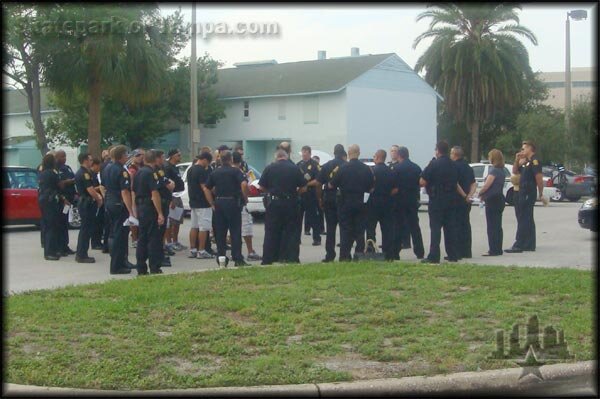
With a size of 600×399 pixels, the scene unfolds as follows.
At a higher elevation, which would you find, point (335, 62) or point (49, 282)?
point (335, 62)

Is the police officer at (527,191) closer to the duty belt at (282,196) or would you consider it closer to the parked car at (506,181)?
the duty belt at (282,196)

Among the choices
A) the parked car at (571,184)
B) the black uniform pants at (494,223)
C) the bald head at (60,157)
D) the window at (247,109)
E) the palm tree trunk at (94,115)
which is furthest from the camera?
the window at (247,109)

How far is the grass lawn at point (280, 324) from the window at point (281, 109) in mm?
32640

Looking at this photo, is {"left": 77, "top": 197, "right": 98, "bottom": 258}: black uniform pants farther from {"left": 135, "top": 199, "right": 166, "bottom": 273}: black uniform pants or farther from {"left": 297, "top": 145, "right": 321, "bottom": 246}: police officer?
{"left": 297, "top": 145, "right": 321, "bottom": 246}: police officer

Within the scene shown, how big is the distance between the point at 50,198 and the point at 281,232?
403 centimetres

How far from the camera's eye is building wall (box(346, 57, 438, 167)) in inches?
1635

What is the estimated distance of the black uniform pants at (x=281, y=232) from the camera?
40.5ft

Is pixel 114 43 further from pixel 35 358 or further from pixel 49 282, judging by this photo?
pixel 35 358

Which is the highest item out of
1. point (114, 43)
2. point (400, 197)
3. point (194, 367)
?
point (114, 43)

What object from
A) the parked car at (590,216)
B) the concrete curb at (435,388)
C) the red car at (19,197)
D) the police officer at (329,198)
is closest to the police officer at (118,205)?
the police officer at (329,198)

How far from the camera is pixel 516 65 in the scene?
42.6 m

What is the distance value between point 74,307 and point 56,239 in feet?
18.3

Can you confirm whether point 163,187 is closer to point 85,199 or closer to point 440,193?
point 85,199

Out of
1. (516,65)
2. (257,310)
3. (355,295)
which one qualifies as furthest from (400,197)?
(516,65)
